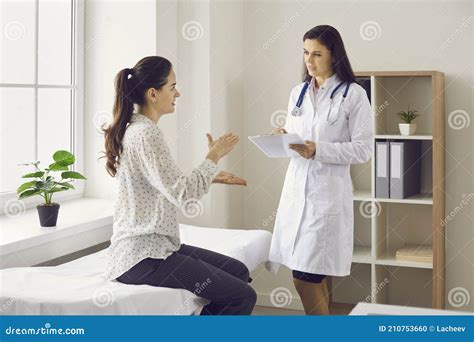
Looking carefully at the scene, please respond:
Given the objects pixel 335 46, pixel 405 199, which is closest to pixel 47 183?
pixel 335 46

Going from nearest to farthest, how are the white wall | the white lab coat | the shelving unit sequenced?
the white lab coat → the white wall → the shelving unit

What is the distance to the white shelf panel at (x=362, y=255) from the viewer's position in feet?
12.3

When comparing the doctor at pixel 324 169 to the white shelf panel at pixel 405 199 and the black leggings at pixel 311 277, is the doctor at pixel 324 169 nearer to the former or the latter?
the black leggings at pixel 311 277

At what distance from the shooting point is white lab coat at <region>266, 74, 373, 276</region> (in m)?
3.00

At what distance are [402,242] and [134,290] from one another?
2.07m

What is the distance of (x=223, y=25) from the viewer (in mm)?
3869

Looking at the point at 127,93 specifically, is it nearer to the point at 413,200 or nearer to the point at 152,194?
the point at 152,194

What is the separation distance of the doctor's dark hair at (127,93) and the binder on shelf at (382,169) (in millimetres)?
1549

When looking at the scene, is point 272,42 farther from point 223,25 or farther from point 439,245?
point 439,245

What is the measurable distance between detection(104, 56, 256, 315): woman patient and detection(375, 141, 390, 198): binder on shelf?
4.47ft

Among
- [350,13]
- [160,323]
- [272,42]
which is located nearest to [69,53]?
[272,42]

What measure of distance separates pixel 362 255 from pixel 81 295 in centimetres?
198

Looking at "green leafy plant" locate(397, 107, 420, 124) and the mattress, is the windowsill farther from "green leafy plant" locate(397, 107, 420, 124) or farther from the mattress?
"green leafy plant" locate(397, 107, 420, 124)

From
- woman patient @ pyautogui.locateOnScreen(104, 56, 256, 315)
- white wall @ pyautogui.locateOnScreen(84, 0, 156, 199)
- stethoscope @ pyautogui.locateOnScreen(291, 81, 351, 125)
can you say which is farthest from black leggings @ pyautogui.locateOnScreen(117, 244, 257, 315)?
white wall @ pyautogui.locateOnScreen(84, 0, 156, 199)
